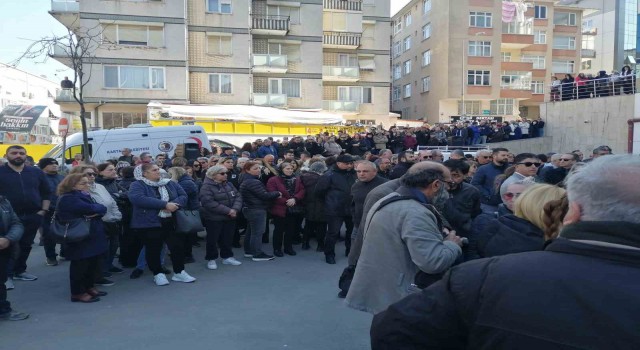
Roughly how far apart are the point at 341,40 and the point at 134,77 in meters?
15.1

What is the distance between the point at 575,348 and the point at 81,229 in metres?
5.83

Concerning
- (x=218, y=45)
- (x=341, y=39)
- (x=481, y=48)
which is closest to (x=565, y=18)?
(x=481, y=48)

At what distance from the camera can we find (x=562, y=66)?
161 feet

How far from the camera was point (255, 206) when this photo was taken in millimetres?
8258

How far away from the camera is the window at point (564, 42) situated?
160 feet

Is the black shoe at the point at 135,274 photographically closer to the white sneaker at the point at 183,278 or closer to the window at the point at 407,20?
the white sneaker at the point at 183,278

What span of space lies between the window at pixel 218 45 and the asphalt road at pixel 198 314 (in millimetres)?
26274

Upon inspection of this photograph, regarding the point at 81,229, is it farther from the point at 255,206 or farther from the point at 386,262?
the point at 386,262

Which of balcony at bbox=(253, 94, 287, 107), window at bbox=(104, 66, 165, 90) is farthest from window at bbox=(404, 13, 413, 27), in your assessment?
window at bbox=(104, 66, 165, 90)

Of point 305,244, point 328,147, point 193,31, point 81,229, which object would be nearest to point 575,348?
point 81,229

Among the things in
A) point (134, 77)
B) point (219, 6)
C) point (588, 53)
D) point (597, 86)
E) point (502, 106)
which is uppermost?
point (588, 53)

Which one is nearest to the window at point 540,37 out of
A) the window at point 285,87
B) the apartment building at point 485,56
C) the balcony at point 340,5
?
the apartment building at point 485,56

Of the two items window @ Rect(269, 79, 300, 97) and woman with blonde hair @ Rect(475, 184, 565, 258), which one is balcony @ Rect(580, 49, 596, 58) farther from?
woman with blonde hair @ Rect(475, 184, 565, 258)

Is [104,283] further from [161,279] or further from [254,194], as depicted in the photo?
[254,194]
